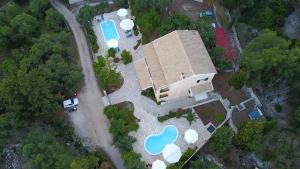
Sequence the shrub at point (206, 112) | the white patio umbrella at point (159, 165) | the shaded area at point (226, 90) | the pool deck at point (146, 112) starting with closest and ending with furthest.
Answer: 1. the white patio umbrella at point (159, 165)
2. the pool deck at point (146, 112)
3. the shrub at point (206, 112)
4. the shaded area at point (226, 90)

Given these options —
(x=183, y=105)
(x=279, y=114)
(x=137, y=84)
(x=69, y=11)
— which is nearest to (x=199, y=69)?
(x=183, y=105)

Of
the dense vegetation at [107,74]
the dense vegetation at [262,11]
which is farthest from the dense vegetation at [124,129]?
the dense vegetation at [262,11]

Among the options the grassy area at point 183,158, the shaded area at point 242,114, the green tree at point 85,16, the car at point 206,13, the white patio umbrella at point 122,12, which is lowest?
the grassy area at point 183,158

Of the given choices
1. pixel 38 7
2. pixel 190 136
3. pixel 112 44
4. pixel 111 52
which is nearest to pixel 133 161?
pixel 190 136

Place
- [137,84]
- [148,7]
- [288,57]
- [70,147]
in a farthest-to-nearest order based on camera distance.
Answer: [148,7] < [137,84] < [70,147] < [288,57]

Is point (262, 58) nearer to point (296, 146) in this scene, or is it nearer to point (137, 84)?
point (296, 146)

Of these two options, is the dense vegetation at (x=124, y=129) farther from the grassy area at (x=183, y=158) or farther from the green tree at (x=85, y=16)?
the green tree at (x=85, y=16)

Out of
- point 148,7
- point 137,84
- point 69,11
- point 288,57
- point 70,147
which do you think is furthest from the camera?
point 69,11
